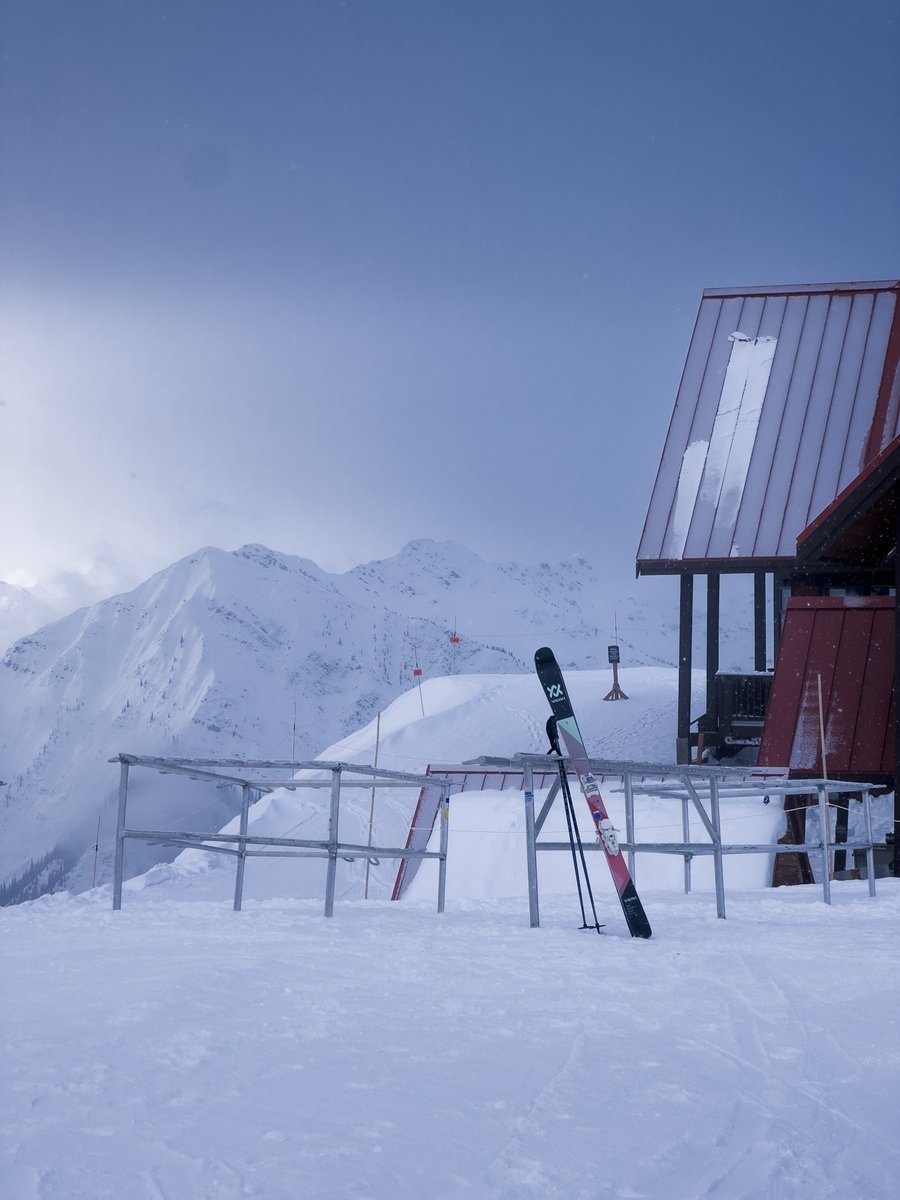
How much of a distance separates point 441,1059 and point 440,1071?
0.47 ft

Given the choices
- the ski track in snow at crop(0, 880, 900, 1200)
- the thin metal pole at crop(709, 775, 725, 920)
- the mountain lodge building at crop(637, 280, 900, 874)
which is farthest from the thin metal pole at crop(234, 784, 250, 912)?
the mountain lodge building at crop(637, 280, 900, 874)

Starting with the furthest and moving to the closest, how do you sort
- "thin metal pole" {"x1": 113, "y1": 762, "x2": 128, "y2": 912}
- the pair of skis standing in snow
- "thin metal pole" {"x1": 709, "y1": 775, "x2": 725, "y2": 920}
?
"thin metal pole" {"x1": 709, "y1": 775, "x2": 725, "y2": 920} → "thin metal pole" {"x1": 113, "y1": 762, "x2": 128, "y2": 912} → the pair of skis standing in snow

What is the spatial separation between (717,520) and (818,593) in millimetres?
1944

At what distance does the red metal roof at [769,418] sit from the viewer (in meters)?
16.8

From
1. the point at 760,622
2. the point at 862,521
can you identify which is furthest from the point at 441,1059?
the point at 760,622

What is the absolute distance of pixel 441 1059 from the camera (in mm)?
3486

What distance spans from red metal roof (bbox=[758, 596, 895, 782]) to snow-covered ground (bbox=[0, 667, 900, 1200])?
678 centimetres

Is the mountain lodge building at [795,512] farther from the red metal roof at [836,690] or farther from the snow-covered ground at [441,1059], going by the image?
the snow-covered ground at [441,1059]

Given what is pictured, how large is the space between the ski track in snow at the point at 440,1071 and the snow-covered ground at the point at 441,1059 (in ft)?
0.04

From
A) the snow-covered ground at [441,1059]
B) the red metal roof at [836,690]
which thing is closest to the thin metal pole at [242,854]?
the snow-covered ground at [441,1059]

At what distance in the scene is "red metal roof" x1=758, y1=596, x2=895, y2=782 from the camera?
13.9 m

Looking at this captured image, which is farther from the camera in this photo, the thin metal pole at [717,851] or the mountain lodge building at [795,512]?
the mountain lodge building at [795,512]

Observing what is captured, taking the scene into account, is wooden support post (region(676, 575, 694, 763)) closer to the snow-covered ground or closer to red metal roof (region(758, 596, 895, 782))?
red metal roof (region(758, 596, 895, 782))

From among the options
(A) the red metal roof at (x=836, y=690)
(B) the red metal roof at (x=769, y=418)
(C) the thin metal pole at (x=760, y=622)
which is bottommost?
(A) the red metal roof at (x=836, y=690)
